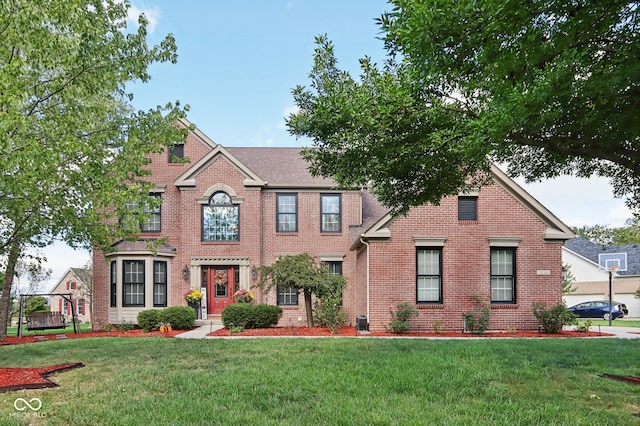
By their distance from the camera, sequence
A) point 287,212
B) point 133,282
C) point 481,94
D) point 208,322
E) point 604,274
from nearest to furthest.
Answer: point 481,94
point 208,322
point 133,282
point 287,212
point 604,274

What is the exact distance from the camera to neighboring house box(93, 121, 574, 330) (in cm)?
1662

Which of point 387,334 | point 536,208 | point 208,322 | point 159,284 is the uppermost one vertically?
point 536,208

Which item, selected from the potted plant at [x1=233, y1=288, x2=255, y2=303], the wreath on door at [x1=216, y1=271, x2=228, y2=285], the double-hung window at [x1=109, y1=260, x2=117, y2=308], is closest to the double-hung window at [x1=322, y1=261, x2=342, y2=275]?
the potted plant at [x1=233, y1=288, x2=255, y2=303]

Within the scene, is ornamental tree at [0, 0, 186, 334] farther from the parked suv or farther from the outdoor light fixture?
the parked suv

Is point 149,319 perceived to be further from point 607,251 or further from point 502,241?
point 607,251

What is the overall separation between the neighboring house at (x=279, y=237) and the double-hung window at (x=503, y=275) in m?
0.03

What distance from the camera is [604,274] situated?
4278 cm

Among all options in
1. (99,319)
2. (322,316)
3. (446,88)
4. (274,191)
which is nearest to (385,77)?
(446,88)

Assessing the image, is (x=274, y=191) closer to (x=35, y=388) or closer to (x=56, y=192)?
(x=56, y=192)

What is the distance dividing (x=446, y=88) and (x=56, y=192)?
271 inches

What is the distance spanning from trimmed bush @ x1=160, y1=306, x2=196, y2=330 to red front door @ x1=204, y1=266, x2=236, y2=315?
2129 millimetres

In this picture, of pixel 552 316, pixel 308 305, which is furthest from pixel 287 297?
pixel 552 316

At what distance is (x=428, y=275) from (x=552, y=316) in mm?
4177

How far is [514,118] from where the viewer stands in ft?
20.2
